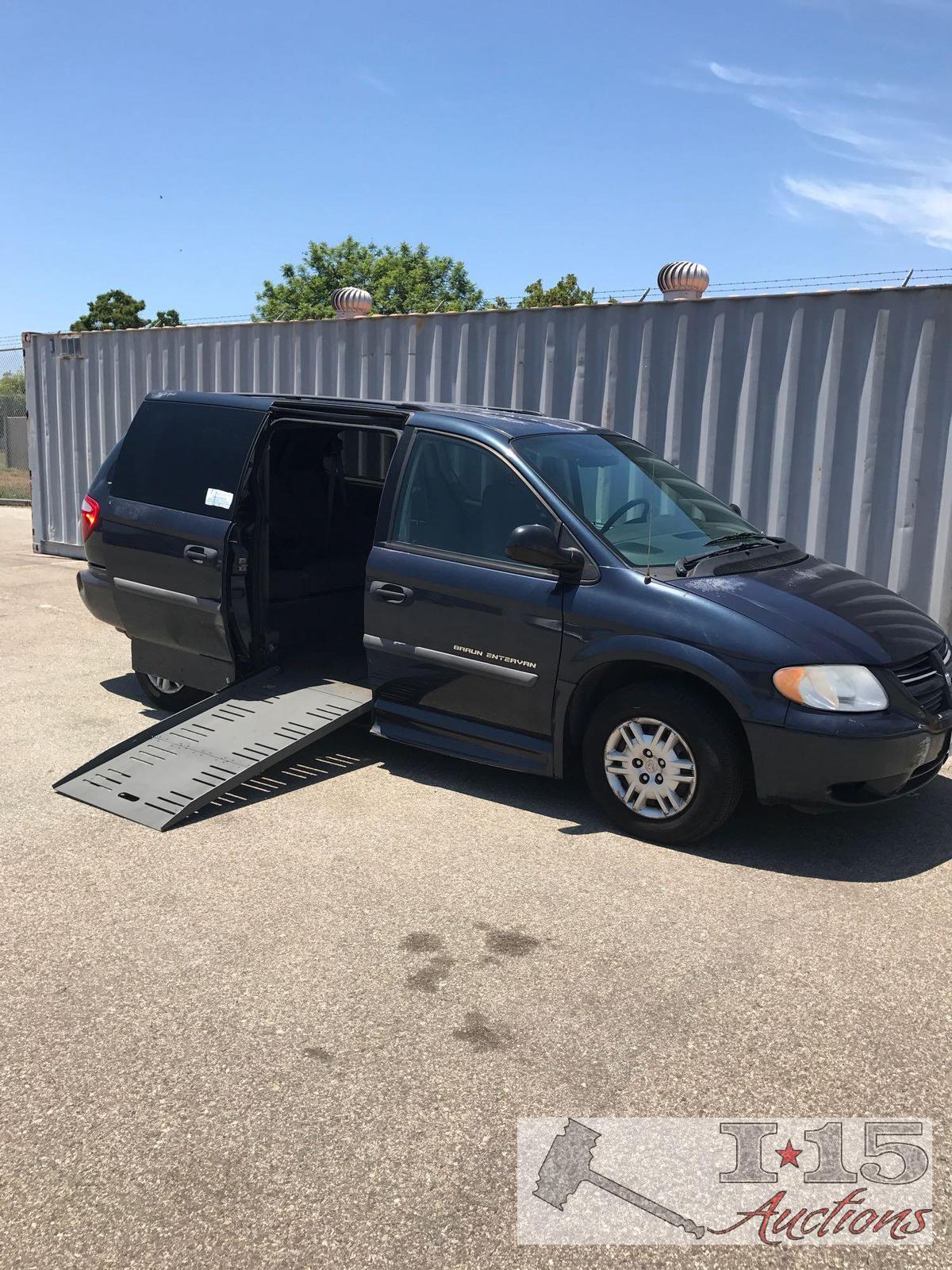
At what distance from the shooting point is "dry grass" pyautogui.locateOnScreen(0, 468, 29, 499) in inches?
953

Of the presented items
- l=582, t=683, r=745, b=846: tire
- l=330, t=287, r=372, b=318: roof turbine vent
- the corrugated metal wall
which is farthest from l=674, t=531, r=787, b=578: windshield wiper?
l=330, t=287, r=372, b=318: roof turbine vent

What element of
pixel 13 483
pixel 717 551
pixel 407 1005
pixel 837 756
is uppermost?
pixel 717 551

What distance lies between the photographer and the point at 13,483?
84.5ft

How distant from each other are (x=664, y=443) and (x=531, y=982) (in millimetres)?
6154

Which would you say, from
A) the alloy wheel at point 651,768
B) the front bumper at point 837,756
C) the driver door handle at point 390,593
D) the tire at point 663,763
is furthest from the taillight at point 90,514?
the front bumper at point 837,756

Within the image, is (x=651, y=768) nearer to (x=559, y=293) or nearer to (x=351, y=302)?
(x=351, y=302)

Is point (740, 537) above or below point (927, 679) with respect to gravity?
above

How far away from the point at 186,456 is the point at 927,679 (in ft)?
13.9

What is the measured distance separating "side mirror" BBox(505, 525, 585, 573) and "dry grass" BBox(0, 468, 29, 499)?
848 inches

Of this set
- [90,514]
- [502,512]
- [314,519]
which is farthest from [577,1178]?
[90,514]

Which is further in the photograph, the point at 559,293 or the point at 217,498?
the point at 559,293

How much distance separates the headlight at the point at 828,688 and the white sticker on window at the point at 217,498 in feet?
10.7

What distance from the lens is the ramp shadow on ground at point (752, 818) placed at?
15.7ft

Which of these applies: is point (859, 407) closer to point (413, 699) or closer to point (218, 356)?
point (413, 699)
